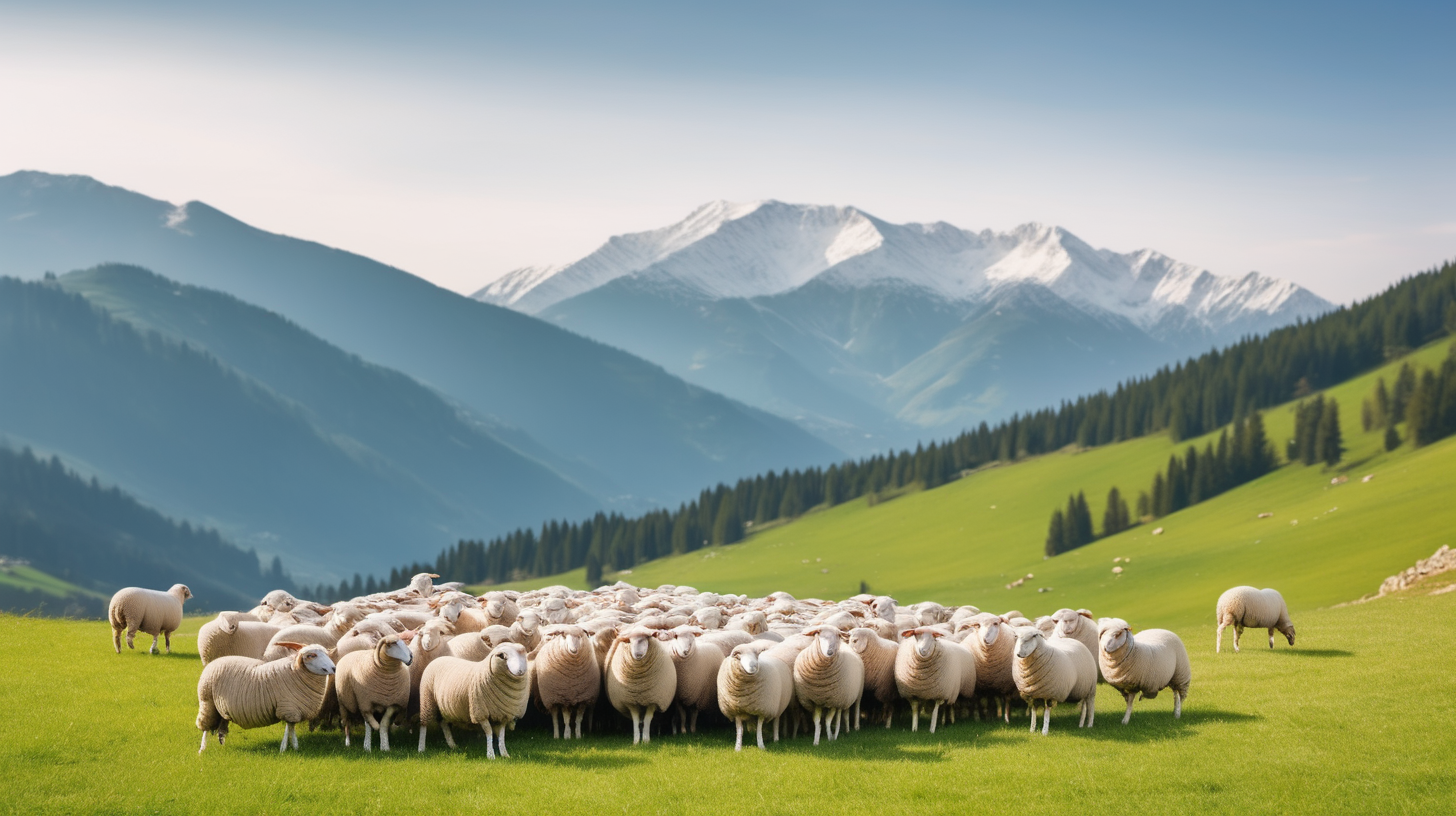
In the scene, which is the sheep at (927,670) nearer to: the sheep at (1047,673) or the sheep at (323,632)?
the sheep at (1047,673)

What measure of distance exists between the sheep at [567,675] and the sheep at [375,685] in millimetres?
2226

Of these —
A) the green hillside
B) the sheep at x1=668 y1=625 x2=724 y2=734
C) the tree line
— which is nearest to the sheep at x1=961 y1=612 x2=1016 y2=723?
the sheep at x1=668 y1=625 x2=724 y2=734

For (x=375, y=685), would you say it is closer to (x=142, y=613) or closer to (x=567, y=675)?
(x=567, y=675)

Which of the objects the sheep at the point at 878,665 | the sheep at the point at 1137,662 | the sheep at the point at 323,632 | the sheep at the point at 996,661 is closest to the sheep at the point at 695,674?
the sheep at the point at 878,665

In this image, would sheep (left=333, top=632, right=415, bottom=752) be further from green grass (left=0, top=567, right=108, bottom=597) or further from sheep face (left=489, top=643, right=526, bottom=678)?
green grass (left=0, top=567, right=108, bottom=597)

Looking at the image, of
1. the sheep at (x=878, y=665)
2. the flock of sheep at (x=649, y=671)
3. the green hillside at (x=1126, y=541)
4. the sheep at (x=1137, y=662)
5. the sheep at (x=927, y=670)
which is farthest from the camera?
the green hillside at (x=1126, y=541)

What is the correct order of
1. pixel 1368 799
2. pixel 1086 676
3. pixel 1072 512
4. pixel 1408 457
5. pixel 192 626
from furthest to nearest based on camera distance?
pixel 1072 512
pixel 1408 457
pixel 192 626
pixel 1086 676
pixel 1368 799

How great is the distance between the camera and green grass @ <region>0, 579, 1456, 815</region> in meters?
13.4

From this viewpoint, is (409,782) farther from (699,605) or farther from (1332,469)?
(1332,469)

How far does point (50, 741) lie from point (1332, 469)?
9087 cm

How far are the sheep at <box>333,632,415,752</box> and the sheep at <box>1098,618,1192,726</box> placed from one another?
461 inches

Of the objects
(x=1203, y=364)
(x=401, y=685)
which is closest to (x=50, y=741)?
(x=401, y=685)

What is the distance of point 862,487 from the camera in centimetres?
13500

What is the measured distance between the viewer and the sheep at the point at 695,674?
59.0 ft
